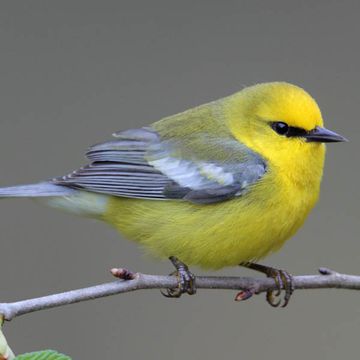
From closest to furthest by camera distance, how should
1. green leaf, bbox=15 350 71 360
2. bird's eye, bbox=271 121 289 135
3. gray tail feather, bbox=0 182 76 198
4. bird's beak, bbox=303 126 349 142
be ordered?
green leaf, bbox=15 350 71 360 < bird's beak, bbox=303 126 349 142 < bird's eye, bbox=271 121 289 135 < gray tail feather, bbox=0 182 76 198

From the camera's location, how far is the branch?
3117 millimetres

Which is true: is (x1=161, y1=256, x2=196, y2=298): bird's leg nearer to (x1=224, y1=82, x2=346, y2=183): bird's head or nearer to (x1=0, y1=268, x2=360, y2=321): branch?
(x1=0, y1=268, x2=360, y2=321): branch

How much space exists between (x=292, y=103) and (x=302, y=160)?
27cm

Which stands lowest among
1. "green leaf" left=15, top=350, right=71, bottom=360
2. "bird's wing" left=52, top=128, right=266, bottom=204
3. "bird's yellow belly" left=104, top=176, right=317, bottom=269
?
"green leaf" left=15, top=350, right=71, bottom=360

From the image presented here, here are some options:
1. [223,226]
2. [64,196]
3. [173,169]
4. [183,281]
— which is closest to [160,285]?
[183,281]

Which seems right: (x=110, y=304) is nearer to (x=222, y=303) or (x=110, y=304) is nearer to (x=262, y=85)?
(x=222, y=303)

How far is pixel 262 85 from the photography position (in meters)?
4.79

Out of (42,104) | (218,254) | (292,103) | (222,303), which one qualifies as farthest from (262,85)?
(42,104)

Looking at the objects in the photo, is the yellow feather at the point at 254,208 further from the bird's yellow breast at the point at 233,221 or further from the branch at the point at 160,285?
the branch at the point at 160,285

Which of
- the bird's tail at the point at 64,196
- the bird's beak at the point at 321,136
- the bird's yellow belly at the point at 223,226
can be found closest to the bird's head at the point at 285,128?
the bird's beak at the point at 321,136

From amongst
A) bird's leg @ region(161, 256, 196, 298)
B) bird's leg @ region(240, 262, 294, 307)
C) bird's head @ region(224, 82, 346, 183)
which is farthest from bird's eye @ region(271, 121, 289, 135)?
bird's leg @ region(161, 256, 196, 298)

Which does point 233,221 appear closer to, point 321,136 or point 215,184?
point 215,184

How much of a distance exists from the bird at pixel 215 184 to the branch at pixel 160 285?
101 millimetres

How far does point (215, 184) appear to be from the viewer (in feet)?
14.6
